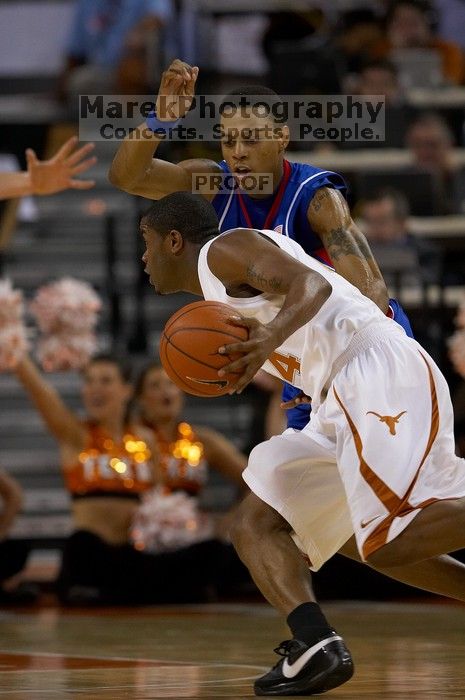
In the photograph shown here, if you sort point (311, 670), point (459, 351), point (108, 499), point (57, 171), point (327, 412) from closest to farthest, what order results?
point (311, 670) → point (327, 412) → point (57, 171) → point (459, 351) → point (108, 499)

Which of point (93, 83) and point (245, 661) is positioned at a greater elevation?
point (93, 83)

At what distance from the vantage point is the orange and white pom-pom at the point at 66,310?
912 centimetres

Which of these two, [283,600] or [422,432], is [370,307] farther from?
[283,600]

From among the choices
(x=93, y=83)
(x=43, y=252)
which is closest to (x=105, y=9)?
(x=93, y=83)

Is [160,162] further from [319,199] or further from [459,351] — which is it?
[459,351]

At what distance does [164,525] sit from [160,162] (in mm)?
3349

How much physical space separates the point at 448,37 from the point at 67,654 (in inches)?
362

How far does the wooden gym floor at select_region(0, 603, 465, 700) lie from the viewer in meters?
4.75

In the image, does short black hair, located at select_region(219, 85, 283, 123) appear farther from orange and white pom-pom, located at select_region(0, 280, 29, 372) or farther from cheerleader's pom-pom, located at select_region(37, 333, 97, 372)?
cheerleader's pom-pom, located at select_region(37, 333, 97, 372)

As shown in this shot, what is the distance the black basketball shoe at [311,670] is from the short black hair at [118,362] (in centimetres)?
471

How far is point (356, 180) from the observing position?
11266 mm

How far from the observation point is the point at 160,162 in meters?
5.87

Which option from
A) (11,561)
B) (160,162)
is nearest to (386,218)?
(11,561)

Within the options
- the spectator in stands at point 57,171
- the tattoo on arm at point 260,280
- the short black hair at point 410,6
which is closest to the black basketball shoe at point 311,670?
the tattoo on arm at point 260,280
